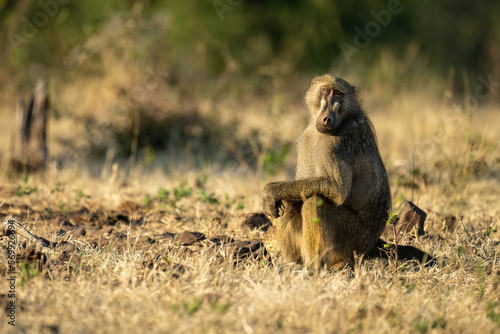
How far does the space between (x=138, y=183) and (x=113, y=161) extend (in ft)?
5.38

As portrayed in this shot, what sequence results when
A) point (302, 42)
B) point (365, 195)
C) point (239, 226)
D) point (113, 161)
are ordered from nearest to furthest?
point (365, 195)
point (239, 226)
point (113, 161)
point (302, 42)

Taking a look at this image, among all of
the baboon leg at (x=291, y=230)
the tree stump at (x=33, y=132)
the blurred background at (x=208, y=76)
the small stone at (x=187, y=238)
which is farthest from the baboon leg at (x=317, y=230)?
the tree stump at (x=33, y=132)

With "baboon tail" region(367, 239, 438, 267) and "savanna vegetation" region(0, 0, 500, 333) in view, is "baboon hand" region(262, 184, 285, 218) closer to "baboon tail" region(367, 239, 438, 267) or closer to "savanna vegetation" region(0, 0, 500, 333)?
"savanna vegetation" region(0, 0, 500, 333)

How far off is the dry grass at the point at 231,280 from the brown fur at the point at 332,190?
0.54ft

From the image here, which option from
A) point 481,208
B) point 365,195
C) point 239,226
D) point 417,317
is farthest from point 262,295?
point 481,208

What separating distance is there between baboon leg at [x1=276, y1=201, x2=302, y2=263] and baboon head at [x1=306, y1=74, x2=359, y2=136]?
21.0 inches

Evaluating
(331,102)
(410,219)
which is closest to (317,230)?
(331,102)

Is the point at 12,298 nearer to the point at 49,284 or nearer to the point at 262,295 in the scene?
the point at 49,284

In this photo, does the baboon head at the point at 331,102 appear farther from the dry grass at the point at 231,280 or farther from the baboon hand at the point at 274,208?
the dry grass at the point at 231,280

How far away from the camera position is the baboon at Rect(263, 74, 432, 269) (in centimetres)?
362

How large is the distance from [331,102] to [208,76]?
26.6 ft

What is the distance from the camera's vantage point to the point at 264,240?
423cm

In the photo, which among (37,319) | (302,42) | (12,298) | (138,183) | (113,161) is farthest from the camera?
(302,42)

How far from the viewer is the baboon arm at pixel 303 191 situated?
356cm
